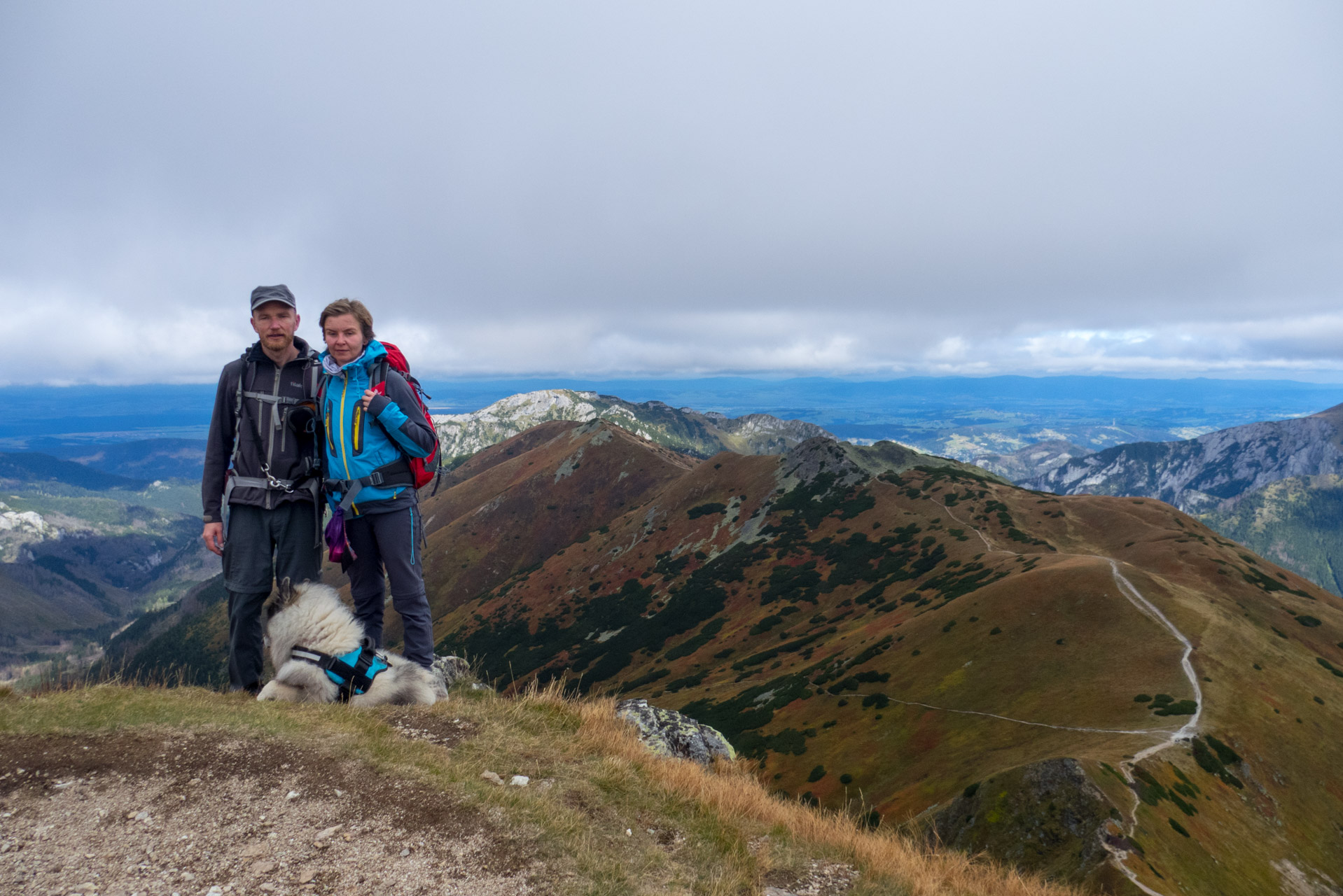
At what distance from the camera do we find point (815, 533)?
10675 centimetres

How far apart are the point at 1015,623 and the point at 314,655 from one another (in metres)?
53.3

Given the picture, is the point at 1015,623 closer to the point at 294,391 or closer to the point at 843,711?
the point at 843,711

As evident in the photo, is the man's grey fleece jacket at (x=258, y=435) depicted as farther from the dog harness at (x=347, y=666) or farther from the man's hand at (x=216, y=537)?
the dog harness at (x=347, y=666)

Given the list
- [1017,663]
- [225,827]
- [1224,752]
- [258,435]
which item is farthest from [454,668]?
[1017,663]

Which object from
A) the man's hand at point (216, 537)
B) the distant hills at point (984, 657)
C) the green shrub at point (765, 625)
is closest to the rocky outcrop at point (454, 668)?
the distant hills at point (984, 657)

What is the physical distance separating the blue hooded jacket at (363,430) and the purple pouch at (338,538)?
7.8 inches

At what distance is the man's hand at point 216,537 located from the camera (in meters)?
8.00

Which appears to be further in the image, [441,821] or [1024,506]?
[1024,506]

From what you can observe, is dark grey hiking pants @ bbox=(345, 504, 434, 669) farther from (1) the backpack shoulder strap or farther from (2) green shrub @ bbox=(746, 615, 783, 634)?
(2) green shrub @ bbox=(746, 615, 783, 634)

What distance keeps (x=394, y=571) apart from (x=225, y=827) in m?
3.57

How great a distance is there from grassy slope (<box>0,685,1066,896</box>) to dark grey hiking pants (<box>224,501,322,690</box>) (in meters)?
0.84

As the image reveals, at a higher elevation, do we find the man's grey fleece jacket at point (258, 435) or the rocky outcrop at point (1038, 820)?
the man's grey fleece jacket at point (258, 435)

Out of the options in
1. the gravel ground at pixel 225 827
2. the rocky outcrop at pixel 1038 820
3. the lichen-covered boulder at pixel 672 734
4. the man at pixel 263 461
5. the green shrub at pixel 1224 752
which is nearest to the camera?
the gravel ground at pixel 225 827

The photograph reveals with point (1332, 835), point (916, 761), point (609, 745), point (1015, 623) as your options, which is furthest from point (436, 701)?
point (1015, 623)
